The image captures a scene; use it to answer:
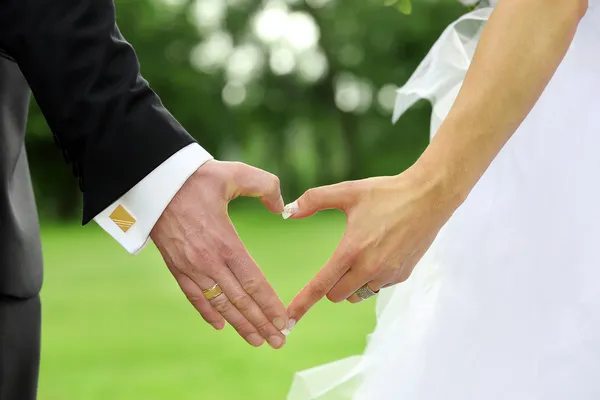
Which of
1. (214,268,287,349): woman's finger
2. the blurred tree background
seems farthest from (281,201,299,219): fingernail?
the blurred tree background

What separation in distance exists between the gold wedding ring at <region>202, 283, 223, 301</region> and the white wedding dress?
420 mm

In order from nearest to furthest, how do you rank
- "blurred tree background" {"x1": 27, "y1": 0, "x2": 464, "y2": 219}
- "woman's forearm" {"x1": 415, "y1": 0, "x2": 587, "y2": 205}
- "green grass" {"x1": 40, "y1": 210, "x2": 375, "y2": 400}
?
"woman's forearm" {"x1": 415, "y1": 0, "x2": 587, "y2": 205} → "green grass" {"x1": 40, "y1": 210, "x2": 375, "y2": 400} → "blurred tree background" {"x1": 27, "y1": 0, "x2": 464, "y2": 219}

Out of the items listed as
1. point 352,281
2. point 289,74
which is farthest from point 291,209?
point 289,74

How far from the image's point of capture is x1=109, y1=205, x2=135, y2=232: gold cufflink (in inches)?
69.6

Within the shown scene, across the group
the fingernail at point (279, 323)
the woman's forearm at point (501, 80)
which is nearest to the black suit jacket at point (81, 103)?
the fingernail at point (279, 323)

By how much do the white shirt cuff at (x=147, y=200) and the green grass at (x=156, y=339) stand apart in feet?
9.97

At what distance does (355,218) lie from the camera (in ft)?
5.41

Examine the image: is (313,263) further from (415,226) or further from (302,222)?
(415,226)

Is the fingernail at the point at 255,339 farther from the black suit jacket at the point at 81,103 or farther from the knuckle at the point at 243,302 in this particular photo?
the black suit jacket at the point at 81,103

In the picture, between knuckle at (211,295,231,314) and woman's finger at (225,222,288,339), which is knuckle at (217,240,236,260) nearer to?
woman's finger at (225,222,288,339)

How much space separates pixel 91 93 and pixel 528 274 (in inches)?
37.0

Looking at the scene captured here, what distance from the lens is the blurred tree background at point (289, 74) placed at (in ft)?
70.6

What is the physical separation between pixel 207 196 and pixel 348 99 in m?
20.3

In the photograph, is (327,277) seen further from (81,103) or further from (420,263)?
(81,103)
